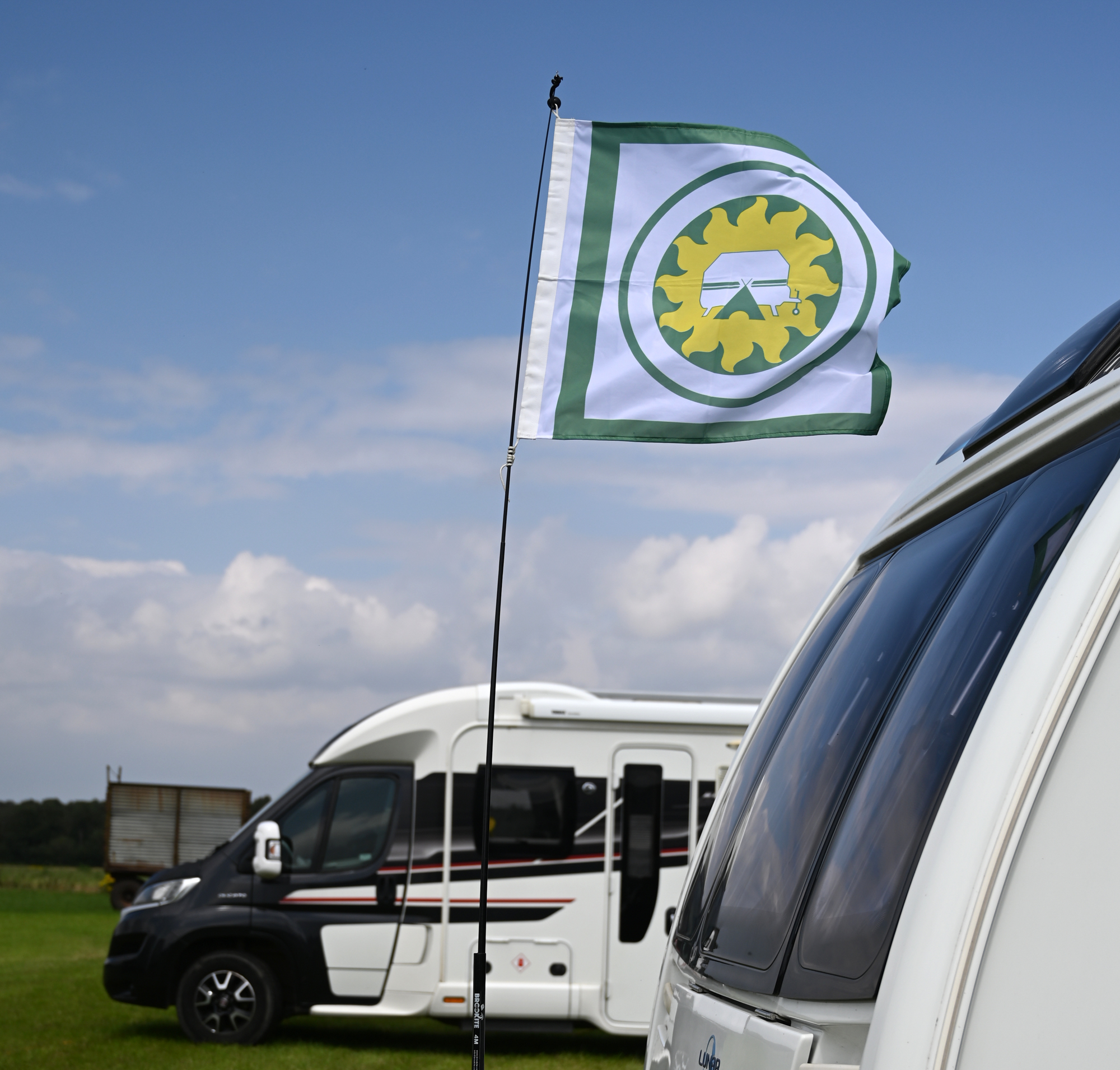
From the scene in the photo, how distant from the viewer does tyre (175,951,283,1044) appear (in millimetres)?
10258

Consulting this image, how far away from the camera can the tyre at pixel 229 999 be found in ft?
33.7

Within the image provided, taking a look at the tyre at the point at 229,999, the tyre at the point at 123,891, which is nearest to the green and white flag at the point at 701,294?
the tyre at the point at 229,999

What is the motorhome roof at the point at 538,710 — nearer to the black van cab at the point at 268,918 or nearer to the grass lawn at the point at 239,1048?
the black van cab at the point at 268,918

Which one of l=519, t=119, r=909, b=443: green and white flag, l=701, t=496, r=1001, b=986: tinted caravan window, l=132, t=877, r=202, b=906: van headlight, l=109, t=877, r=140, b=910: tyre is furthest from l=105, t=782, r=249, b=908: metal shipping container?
l=701, t=496, r=1001, b=986: tinted caravan window

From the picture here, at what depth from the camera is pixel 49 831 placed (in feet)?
167

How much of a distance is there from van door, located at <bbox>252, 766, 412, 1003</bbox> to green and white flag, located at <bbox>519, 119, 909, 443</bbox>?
655 centimetres

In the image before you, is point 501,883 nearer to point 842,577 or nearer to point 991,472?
point 842,577

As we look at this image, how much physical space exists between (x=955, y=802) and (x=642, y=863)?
30.6 feet

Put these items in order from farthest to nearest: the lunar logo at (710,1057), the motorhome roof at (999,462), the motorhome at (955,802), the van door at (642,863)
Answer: the van door at (642,863) < the lunar logo at (710,1057) < the motorhome roof at (999,462) < the motorhome at (955,802)

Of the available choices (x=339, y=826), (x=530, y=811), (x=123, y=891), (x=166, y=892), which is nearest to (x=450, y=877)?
(x=530, y=811)

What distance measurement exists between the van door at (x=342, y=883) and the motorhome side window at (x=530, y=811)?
2.44ft

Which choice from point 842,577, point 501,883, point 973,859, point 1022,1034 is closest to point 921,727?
point 973,859

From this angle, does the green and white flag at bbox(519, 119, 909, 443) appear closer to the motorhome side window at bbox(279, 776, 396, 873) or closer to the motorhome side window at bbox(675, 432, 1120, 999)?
the motorhome side window at bbox(675, 432, 1120, 999)

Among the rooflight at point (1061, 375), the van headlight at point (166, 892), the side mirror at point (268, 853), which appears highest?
the rooflight at point (1061, 375)
